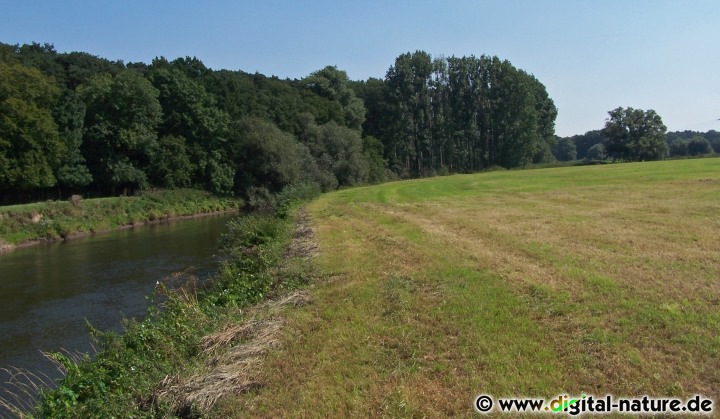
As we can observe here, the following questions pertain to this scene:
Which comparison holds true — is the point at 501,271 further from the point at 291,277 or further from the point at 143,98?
the point at 143,98

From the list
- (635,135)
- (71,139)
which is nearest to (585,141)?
(635,135)

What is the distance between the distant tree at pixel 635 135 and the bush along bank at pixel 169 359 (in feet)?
264

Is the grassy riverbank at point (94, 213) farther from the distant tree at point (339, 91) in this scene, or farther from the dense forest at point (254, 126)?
the distant tree at point (339, 91)

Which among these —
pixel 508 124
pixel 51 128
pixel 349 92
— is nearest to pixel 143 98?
pixel 51 128

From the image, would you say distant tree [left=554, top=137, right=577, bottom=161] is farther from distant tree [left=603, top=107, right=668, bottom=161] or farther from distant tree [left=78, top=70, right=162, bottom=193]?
distant tree [left=78, top=70, right=162, bottom=193]

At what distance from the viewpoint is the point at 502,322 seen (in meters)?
7.09

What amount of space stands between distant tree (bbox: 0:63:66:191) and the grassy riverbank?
435 centimetres

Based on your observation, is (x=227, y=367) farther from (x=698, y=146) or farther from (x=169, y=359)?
(x=698, y=146)

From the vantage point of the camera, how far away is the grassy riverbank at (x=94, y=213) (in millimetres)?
33719

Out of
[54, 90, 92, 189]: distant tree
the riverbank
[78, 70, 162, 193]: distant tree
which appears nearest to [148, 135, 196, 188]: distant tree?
[78, 70, 162, 193]: distant tree

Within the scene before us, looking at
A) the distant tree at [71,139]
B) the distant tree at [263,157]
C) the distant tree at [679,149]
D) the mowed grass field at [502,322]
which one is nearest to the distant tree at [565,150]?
the distant tree at [679,149]

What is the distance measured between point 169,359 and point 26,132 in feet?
135

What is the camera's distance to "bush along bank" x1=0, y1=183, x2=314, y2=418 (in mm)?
6324

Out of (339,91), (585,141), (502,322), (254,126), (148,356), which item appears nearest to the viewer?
(502,322)
